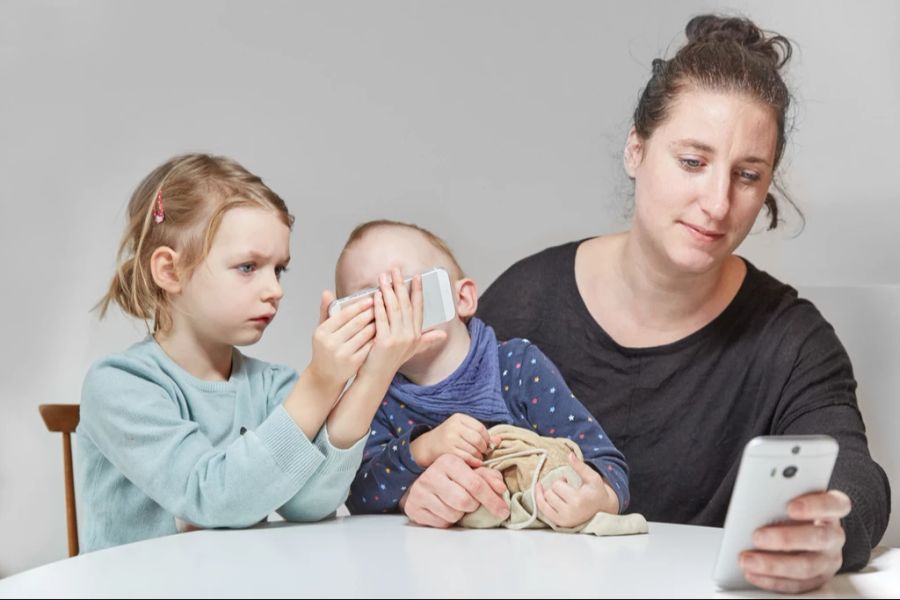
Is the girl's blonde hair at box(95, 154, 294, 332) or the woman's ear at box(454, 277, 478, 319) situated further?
the woman's ear at box(454, 277, 478, 319)

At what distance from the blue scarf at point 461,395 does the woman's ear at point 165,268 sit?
315 millimetres

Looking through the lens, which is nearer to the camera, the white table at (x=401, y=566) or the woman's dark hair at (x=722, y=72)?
the white table at (x=401, y=566)

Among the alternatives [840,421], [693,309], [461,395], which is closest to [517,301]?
[693,309]

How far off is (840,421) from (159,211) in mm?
935

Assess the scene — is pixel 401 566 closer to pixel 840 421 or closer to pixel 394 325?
pixel 394 325

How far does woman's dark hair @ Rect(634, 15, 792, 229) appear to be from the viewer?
5.93 ft

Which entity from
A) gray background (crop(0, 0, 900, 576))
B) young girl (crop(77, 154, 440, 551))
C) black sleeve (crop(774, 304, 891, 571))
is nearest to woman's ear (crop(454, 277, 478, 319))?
young girl (crop(77, 154, 440, 551))

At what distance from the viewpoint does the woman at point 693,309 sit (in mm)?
1769

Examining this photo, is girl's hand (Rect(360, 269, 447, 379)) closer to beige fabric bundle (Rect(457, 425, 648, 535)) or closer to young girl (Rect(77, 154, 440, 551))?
young girl (Rect(77, 154, 440, 551))

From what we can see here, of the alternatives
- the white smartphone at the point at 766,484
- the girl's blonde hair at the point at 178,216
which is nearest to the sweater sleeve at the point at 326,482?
the girl's blonde hair at the point at 178,216

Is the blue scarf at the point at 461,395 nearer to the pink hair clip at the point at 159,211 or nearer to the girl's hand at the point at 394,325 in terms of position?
the girl's hand at the point at 394,325

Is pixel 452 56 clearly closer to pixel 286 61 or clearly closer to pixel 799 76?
pixel 286 61

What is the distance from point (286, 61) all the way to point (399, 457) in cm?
164

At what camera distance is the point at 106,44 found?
2949mm
